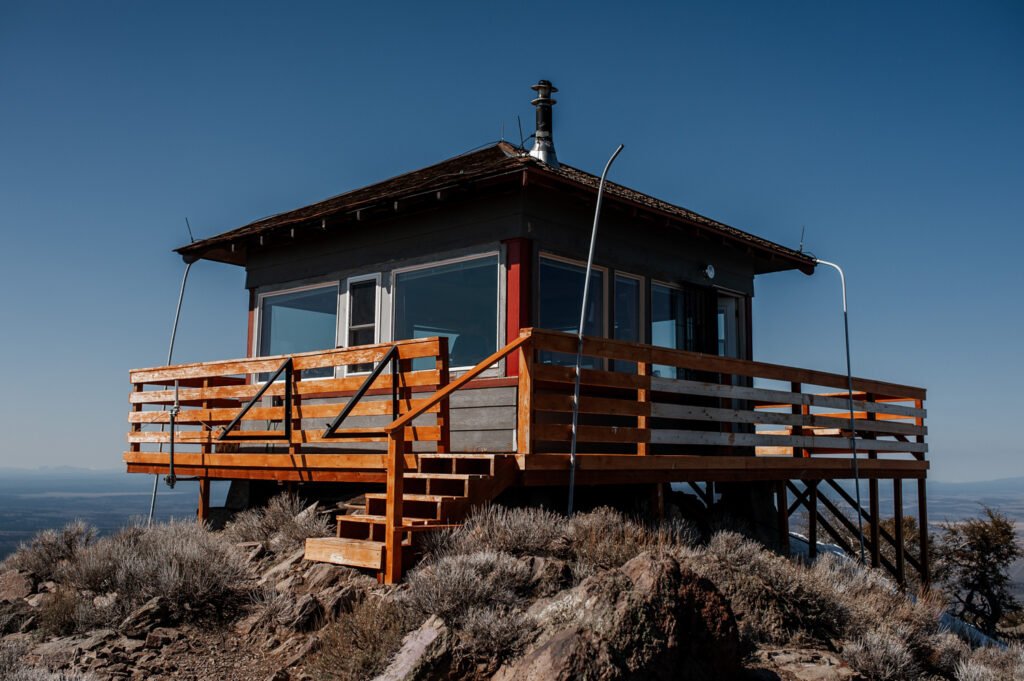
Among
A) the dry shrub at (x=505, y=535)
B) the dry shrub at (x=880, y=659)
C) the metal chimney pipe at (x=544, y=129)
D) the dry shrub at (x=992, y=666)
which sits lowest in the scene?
the dry shrub at (x=992, y=666)

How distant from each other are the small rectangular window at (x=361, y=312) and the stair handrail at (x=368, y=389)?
302 cm

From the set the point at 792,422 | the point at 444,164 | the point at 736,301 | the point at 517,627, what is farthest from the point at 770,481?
the point at 517,627

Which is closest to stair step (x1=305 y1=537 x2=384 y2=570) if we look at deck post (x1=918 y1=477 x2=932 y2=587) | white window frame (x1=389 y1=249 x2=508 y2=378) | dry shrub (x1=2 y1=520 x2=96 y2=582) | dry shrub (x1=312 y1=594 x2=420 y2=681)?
dry shrub (x1=312 y1=594 x2=420 y2=681)

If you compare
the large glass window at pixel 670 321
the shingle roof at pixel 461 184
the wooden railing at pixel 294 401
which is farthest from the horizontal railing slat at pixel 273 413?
the large glass window at pixel 670 321

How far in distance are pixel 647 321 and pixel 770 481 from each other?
3.08 metres

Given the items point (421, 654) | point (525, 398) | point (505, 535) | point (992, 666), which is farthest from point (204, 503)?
point (992, 666)

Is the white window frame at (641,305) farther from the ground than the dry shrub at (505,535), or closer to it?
farther from the ground

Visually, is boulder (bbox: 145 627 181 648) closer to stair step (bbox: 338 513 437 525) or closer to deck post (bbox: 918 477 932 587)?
stair step (bbox: 338 513 437 525)

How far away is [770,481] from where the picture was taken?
567 inches

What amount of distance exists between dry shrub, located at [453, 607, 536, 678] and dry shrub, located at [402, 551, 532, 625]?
186 mm

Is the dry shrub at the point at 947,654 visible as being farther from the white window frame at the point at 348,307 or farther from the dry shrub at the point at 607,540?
the white window frame at the point at 348,307

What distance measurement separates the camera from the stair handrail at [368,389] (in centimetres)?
967

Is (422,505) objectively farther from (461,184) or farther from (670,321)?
(670,321)

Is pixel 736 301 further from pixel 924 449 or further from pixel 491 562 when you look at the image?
pixel 491 562
